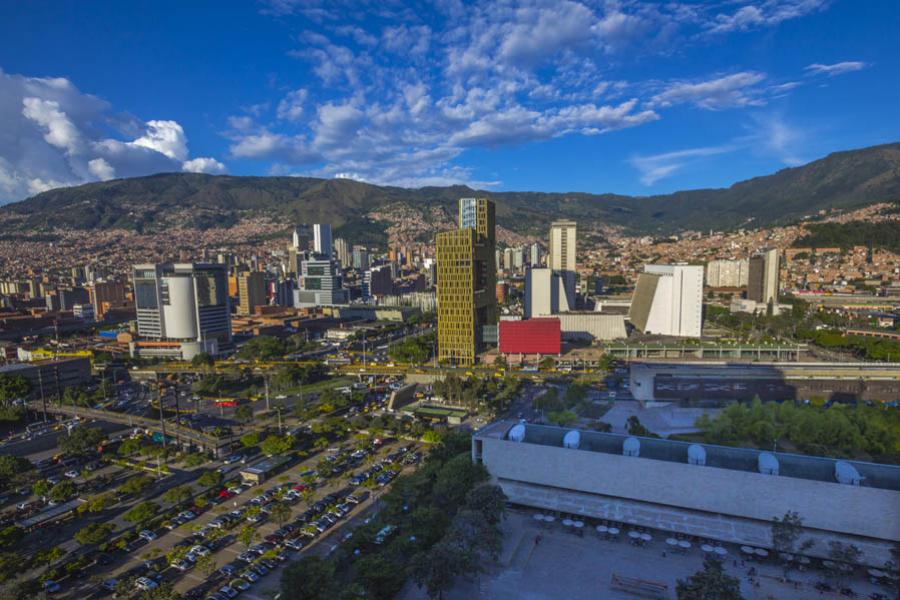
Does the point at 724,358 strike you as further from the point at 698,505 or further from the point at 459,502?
the point at 459,502

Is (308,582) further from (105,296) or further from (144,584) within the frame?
(105,296)

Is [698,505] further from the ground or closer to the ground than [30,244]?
closer to the ground

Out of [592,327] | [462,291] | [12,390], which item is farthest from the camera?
[592,327]

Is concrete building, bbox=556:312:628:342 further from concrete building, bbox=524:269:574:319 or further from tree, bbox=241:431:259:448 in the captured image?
tree, bbox=241:431:259:448

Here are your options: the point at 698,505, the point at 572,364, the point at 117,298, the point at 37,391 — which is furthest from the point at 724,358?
the point at 117,298

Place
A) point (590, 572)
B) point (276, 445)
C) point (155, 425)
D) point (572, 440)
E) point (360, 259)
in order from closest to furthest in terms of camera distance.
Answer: point (590, 572), point (572, 440), point (276, 445), point (155, 425), point (360, 259)

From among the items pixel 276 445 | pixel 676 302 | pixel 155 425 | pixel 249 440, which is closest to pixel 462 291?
pixel 249 440

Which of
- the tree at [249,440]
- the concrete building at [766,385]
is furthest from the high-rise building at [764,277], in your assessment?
the tree at [249,440]
